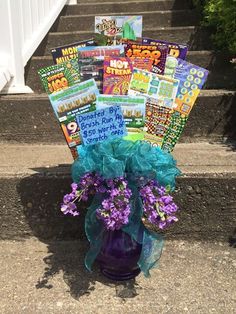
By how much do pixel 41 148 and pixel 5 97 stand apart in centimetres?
38

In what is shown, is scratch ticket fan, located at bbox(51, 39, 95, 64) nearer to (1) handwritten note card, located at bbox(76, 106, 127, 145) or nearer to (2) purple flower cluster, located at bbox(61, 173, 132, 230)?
(1) handwritten note card, located at bbox(76, 106, 127, 145)

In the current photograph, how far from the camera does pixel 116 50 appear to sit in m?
1.86

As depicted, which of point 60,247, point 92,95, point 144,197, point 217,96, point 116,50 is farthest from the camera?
point 217,96

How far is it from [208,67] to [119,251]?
5.68 ft

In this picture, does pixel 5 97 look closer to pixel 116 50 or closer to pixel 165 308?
pixel 116 50

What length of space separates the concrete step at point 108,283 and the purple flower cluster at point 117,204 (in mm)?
372

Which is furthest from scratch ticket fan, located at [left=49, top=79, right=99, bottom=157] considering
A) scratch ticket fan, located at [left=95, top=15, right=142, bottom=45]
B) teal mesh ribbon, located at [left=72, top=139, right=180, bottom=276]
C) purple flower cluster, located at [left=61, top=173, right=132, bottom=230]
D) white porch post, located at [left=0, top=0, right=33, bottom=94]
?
white porch post, located at [left=0, top=0, right=33, bottom=94]

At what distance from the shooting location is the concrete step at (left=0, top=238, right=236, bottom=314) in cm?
165

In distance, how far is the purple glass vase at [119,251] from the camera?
169cm

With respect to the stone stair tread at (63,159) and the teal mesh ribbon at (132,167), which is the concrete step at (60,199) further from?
the teal mesh ribbon at (132,167)

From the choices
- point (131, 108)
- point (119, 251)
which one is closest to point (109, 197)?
point (119, 251)

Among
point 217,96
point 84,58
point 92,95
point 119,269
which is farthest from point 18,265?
point 217,96

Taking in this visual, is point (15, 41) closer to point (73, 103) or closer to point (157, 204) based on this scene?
point (73, 103)

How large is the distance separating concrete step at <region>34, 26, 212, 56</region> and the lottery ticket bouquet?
1914 millimetres
